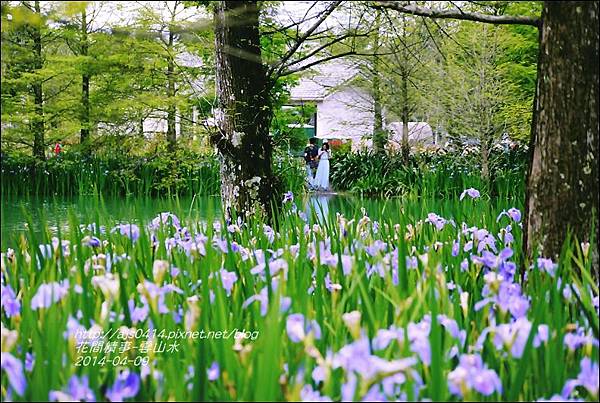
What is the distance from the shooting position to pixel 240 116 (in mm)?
4289

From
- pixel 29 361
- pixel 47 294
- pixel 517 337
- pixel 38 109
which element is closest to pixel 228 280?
pixel 47 294

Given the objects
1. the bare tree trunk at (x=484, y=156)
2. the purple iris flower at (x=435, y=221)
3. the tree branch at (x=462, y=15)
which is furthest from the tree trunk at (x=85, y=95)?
the tree branch at (x=462, y=15)

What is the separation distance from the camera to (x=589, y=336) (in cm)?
161

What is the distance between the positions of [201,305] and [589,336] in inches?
35.8

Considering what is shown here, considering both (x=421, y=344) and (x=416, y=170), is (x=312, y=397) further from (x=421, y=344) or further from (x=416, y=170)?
(x=416, y=170)

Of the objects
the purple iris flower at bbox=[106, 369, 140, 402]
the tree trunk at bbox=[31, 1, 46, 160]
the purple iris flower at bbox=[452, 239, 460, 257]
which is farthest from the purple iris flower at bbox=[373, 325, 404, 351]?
the tree trunk at bbox=[31, 1, 46, 160]

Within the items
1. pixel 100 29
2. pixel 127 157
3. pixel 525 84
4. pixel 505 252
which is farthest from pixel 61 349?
pixel 525 84

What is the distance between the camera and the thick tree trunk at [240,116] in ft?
14.0

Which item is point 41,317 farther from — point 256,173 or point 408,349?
point 256,173

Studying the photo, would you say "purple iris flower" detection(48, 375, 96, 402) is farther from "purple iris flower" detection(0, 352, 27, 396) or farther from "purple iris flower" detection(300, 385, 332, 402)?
"purple iris flower" detection(300, 385, 332, 402)

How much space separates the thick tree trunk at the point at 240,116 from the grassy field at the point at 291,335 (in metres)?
1.78

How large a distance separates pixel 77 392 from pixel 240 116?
121 inches

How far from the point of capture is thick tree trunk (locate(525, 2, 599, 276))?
2.31 m

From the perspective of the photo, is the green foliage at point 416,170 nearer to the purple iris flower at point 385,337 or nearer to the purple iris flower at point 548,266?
the purple iris flower at point 548,266
